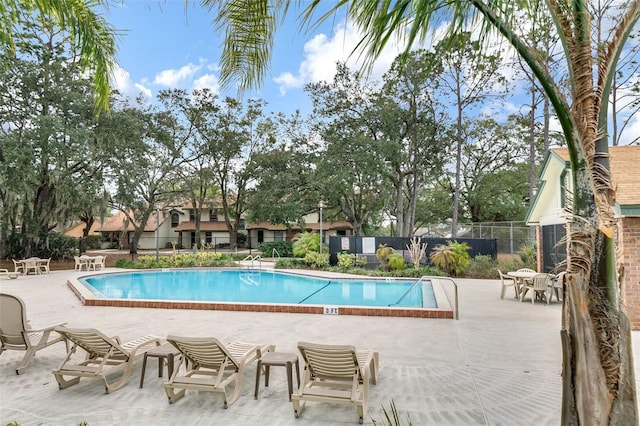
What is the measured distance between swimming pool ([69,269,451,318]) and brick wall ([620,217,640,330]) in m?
3.05

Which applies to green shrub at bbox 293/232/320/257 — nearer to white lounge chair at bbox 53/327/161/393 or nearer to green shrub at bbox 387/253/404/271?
green shrub at bbox 387/253/404/271

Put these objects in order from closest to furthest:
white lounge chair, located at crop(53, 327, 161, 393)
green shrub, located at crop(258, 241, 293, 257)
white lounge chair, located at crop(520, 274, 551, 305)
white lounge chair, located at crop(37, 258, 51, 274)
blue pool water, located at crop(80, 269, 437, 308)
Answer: white lounge chair, located at crop(53, 327, 161, 393)
white lounge chair, located at crop(520, 274, 551, 305)
blue pool water, located at crop(80, 269, 437, 308)
white lounge chair, located at crop(37, 258, 51, 274)
green shrub, located at crop(258, 241, 293, 257)

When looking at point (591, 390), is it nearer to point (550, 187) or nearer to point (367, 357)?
point (367, 357)

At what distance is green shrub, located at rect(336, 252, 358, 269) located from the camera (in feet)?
54.5

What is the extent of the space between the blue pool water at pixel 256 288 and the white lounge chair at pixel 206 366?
566 centimetres

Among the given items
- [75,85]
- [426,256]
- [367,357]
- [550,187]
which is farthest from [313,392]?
[75,85]

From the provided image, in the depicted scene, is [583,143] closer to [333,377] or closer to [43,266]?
[333,377]

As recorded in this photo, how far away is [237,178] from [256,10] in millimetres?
27718

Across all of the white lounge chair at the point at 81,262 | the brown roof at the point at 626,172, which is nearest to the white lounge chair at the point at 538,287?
the brown roof at the point at 626,172

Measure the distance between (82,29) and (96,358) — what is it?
363 cm

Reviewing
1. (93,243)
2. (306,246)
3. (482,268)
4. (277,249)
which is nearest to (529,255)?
(482,268)

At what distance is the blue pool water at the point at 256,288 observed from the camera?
34.9ft

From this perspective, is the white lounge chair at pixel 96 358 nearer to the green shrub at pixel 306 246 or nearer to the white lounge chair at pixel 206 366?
the white lounge chair at pixel 206 366

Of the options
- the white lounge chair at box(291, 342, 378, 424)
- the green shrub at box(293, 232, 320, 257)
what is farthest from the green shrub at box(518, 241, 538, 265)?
the white lounge chair at box(291, 342, 378, 424)
